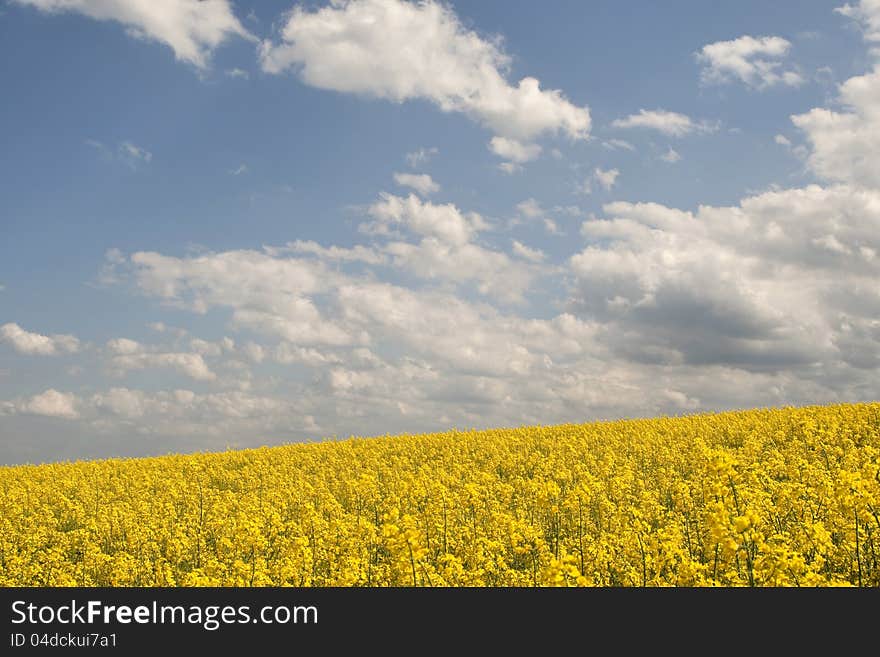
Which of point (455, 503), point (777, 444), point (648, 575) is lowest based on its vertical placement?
point (648, 575)

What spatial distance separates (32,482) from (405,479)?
618 inches

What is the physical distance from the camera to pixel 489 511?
15.1 meters

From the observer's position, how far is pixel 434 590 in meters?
6.62

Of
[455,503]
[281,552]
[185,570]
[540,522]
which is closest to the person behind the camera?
[281,552]

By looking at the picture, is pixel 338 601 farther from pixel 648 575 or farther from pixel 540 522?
pixel 540 522

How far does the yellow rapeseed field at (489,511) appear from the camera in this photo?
8930 millimetres

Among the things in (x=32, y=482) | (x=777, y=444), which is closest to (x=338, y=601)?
(x=777, y=444)

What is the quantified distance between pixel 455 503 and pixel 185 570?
225 inches

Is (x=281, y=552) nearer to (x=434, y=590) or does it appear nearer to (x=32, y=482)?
(x=434, y=590)

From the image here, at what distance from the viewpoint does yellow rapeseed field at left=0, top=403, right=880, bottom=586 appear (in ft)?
29.3

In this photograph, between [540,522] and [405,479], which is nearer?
[540,522]

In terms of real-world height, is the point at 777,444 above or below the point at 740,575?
above

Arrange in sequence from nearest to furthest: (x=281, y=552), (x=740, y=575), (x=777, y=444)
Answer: (x=740, y=575) → (x=281, y=552) → (x=777, y=444)

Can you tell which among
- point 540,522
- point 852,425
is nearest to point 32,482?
point 540,522
